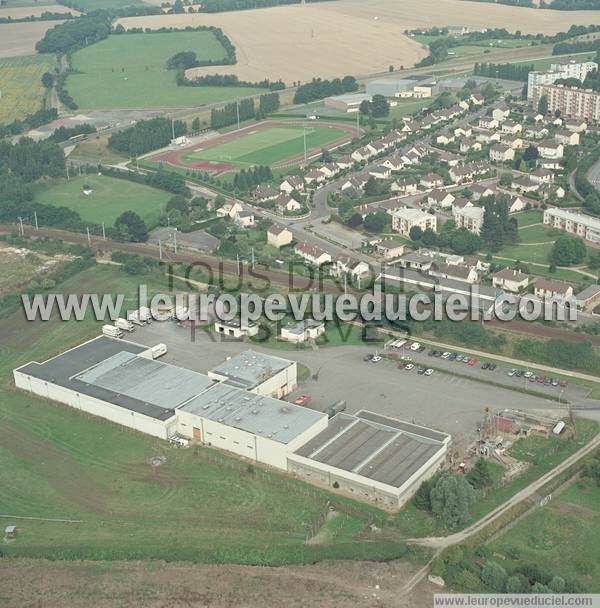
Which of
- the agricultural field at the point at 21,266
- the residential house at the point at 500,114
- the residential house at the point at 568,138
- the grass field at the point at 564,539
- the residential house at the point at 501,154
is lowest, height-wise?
the grass field at the point at 564,539

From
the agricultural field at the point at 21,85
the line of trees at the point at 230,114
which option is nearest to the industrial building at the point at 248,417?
the line of trees at the point at 230,114

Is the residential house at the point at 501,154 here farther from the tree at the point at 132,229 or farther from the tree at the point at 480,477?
the tree at the point at 480,477

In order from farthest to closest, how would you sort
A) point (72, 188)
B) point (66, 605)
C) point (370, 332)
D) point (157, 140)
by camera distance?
point (157, 140), point (72, 188), point (370, 332), point (66, 605)

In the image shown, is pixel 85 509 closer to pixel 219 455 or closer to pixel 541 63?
pixel 219 455

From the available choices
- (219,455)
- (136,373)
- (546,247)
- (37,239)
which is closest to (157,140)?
(37,239)

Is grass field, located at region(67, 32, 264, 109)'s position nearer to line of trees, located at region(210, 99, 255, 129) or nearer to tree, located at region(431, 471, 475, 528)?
line of trees, located at region(210, 99, 255, 129)

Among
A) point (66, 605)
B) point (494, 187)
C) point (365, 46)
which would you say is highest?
point (365, 46)

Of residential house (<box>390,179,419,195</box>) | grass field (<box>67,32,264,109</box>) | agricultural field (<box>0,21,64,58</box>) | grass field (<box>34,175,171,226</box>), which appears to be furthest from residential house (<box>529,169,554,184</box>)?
agricultural field (<box>0,21,64,58</box>)
